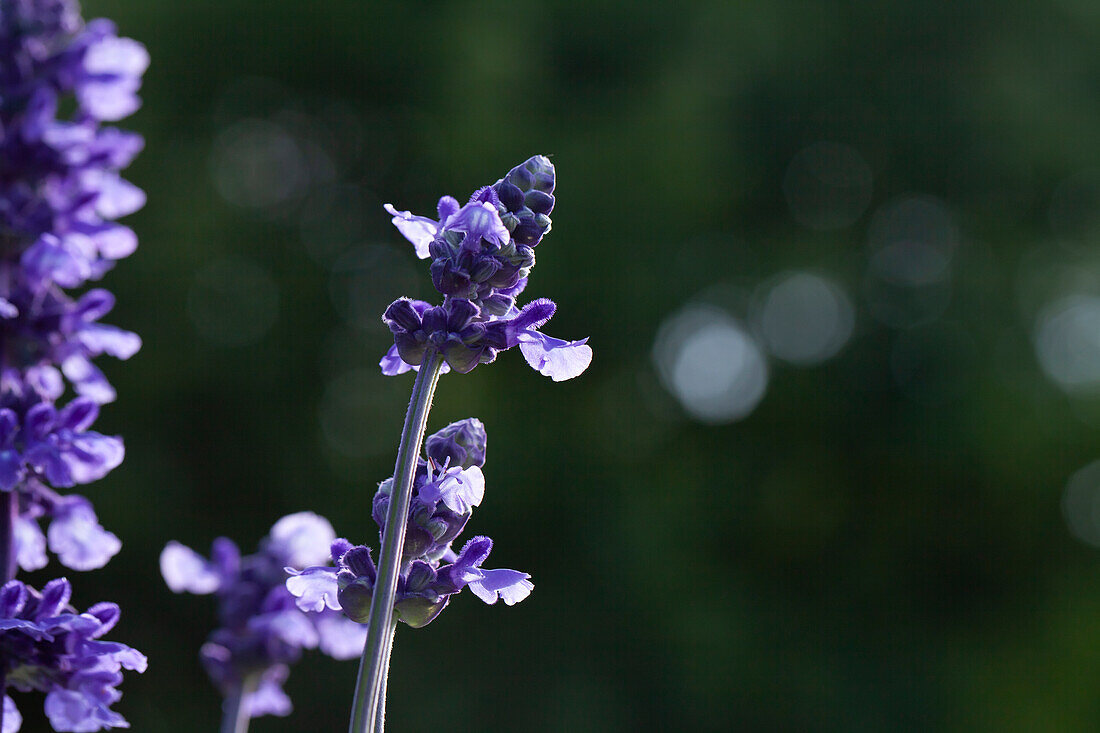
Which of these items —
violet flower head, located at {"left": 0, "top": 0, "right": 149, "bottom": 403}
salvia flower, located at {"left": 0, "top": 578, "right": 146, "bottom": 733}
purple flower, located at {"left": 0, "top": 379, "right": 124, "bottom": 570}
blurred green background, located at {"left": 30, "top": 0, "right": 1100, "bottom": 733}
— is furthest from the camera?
blurred green background, located at {"left": 30, "top": 0, "right": 1100, "bottom": 733}

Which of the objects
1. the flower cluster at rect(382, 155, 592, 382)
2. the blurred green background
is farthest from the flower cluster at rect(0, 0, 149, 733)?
the blurred green background

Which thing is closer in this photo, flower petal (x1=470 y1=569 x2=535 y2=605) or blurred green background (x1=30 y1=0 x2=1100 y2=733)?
flower petal (x1=470 y1=569 x2=535 y2=605)

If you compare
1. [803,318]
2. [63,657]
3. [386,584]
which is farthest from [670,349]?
[386,584]

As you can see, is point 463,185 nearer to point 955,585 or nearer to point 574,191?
point 574,191

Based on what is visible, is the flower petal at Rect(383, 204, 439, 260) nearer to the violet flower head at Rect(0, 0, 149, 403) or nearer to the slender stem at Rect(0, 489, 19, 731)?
the violet flower head at Rect(0, 0, 149, 403)

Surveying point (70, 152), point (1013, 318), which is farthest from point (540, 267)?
point (70, 152)

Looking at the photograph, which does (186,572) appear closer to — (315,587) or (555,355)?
(315,587)
